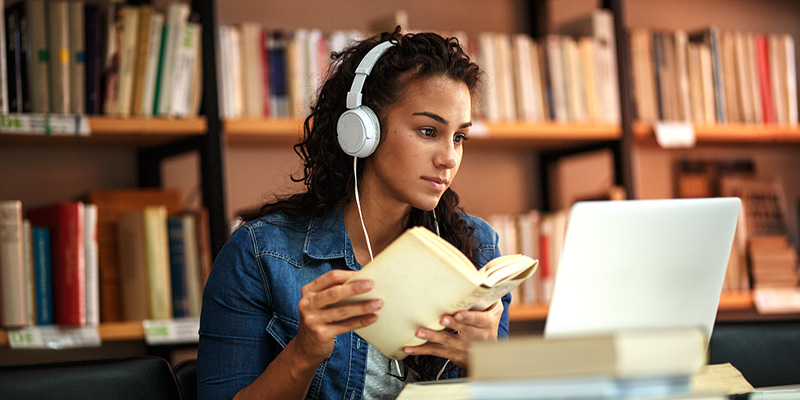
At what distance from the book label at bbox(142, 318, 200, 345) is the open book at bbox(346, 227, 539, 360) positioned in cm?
94

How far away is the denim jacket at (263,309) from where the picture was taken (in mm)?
1141

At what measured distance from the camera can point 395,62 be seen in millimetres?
1299

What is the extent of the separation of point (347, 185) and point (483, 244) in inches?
11.3

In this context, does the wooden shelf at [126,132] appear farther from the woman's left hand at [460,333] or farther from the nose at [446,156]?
the woman's left hand at [460,333]

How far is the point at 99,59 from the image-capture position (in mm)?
1768

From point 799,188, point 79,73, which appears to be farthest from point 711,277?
point 799,188

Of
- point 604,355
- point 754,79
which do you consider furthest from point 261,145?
point 604,355

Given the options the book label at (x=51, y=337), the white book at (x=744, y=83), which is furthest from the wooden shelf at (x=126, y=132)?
the white book at (x=744, y=83)

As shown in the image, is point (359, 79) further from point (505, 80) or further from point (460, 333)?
point (505, 80)

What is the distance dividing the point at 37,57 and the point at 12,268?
46cm

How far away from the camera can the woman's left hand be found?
0.93 metres

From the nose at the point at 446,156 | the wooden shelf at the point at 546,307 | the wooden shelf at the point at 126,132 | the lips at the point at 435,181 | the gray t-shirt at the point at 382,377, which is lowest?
the wooden shelf at the point at 546,307

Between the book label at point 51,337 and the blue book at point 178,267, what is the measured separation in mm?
189

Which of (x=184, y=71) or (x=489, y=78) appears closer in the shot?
(x=184, y=71)
